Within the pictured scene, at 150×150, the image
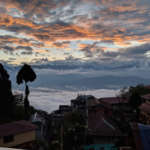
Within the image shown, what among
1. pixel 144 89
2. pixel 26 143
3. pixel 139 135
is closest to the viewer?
pixel 139 135

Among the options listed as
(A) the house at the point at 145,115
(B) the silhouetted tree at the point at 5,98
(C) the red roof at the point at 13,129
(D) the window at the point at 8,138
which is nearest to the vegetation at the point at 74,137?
(C) the red roof at the point at 13,129

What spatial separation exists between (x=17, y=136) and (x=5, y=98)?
269 inches

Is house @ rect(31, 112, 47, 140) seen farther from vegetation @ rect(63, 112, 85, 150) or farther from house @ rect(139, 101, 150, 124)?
house @ rect(139, 101, 150, 124)

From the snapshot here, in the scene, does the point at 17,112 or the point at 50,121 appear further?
the point at 50,121

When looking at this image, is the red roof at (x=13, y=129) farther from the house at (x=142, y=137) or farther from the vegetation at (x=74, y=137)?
the house at (x=142, y=137)

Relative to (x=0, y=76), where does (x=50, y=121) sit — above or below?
below

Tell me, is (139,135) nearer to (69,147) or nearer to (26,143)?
(69,147)

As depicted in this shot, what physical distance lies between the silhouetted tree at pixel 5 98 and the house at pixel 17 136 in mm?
5136

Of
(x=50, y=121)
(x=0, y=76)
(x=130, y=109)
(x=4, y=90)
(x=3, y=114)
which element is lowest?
(x=50, y=121)

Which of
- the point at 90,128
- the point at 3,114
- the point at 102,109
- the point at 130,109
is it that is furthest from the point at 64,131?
the point at 130,109

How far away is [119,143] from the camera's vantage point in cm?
1070

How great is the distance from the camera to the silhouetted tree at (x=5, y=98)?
1482cm

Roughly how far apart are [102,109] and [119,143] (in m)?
9.88

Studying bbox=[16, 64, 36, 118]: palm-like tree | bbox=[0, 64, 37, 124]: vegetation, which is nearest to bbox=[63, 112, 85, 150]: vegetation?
bbox=[0, 64, 37, 124]: vegetation
